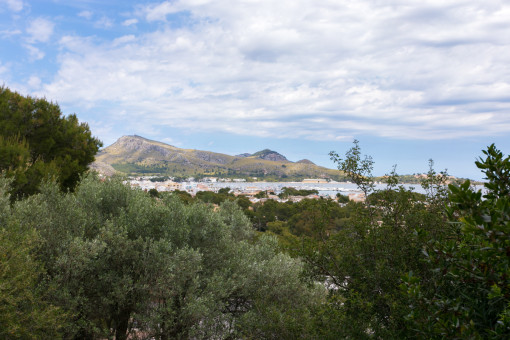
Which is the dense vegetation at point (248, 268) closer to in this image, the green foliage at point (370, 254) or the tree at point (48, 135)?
the green foliage at point (370, 254)

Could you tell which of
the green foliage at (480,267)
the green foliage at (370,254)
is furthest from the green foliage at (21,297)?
the green foliage at (480,267)

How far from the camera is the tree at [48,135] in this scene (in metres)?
19.0

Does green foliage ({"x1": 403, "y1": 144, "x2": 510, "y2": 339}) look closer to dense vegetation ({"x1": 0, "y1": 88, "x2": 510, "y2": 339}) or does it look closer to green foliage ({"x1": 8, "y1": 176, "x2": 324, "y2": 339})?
dense vegetation ({"x1": 0, "y1": 88, "x2": 510, "y2": 339})

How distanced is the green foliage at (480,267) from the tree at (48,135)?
1867 centimetres

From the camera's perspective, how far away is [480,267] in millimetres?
3449

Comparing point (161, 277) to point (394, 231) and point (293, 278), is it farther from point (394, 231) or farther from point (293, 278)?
point (394, 231)

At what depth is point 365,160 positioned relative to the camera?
8125 millimetres

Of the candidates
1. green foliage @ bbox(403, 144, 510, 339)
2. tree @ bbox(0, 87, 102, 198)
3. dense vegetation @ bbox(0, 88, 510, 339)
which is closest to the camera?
green foliage @ bbox(403, 144, 510, 339)

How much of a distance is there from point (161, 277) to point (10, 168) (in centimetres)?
1090

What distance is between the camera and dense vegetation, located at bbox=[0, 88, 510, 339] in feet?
12.2

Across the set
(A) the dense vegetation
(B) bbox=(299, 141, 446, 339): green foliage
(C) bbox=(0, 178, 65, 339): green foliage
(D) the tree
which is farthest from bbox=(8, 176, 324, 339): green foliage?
(D) the tree

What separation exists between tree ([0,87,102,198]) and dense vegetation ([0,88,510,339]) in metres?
8.62

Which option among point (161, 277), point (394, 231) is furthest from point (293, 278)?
point (394, 231)

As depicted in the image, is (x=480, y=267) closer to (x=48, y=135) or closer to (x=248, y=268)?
(x=248, y=268)
